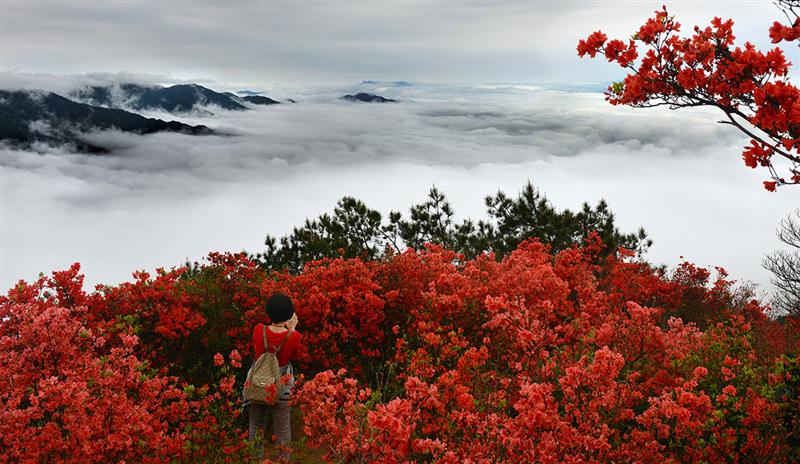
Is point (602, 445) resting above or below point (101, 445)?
above

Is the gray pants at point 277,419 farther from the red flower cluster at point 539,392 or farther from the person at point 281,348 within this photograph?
the red flower cluster at point 539,392

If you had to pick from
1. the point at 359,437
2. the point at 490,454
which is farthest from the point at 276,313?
the point at 490,454

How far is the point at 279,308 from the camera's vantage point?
5434 millimetres

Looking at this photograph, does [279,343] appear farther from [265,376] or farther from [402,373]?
[402,373]

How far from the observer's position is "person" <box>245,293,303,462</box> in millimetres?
5398

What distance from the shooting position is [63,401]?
12.8ft

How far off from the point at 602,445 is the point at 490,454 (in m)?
0.85

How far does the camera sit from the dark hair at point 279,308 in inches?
213

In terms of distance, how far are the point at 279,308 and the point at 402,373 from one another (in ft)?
6.91

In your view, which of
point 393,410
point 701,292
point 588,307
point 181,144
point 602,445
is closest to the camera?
A: point 393,410

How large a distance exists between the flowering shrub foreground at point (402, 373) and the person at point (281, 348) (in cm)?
31

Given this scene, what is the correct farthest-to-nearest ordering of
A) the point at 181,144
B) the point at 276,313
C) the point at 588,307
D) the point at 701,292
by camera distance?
the point at 181,144 → the point at 701,292 → the point at 588,307 → the point at 276,313

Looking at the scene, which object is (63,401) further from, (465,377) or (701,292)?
(701,292)

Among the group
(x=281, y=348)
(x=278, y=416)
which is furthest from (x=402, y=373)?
(x=281, y=348)
